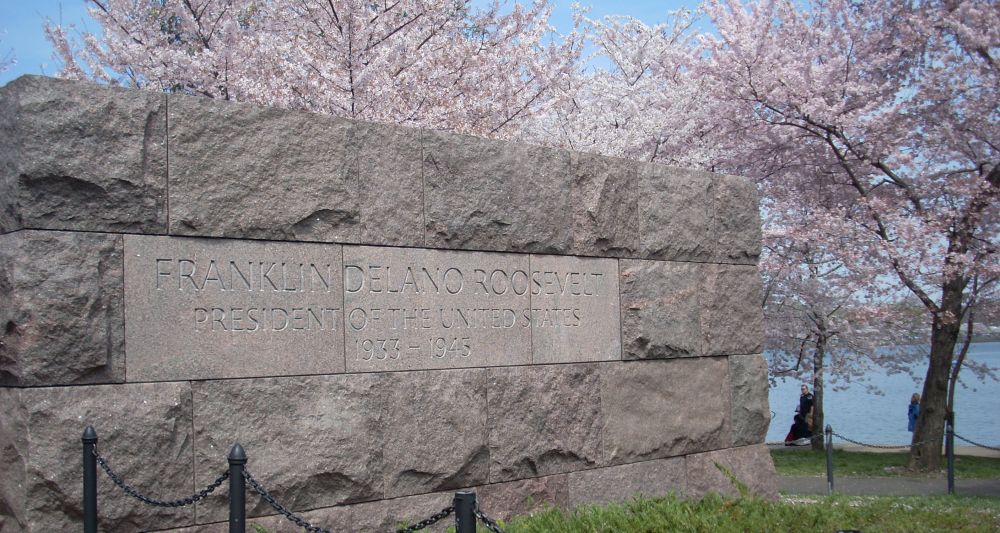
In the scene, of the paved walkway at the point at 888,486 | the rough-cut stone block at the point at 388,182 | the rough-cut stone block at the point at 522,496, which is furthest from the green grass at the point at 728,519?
the paved walkway at the point at 888,486

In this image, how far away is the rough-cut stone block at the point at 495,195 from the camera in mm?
6504

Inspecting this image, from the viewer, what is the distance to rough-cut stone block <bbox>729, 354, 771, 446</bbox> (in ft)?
27.1

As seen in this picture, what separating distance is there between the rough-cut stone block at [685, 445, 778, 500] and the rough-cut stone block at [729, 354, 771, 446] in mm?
115

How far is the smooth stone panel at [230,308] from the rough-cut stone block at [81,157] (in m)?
0.23

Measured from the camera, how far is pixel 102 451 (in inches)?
199

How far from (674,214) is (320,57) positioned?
7435 millimetres

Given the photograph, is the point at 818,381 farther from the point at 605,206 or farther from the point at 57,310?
the point at 57,310

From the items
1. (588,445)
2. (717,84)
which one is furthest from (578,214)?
(717,84)

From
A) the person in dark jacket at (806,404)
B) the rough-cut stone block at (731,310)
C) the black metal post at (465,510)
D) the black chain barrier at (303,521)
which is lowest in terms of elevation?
the person in dark jacket at (806,404)

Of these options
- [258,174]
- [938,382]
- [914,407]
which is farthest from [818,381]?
[258,174]

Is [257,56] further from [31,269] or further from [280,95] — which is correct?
[31,269]

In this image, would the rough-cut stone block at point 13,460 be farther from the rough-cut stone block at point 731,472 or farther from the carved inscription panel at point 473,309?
the rough-cut stone block at point 731,472

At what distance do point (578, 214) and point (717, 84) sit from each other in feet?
34.8

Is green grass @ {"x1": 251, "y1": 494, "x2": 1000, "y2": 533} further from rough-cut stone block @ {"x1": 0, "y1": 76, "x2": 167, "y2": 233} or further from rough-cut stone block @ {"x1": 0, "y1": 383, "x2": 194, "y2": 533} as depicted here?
rough-cut stone block @ {"x1": 0, "y1": 76, "x2": 167, "y2": 233}
